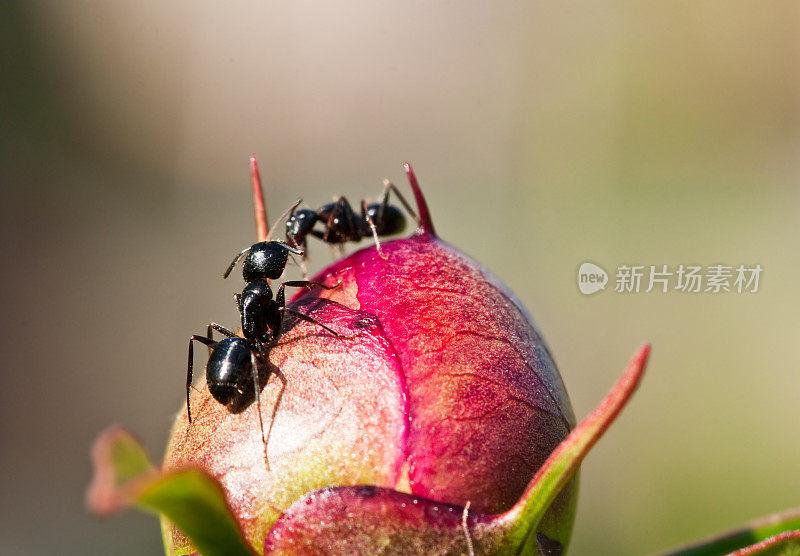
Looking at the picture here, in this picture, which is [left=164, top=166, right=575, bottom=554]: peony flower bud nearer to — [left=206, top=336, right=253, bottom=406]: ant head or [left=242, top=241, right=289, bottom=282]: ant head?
[left=206, top=336, right=253, bottom=406]: ant head

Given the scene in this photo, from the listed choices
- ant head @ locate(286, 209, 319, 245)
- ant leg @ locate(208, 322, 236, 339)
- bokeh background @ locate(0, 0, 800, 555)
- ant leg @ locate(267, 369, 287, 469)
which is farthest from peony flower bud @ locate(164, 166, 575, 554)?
bokeh background @ locate(0, 0, 800, 555)

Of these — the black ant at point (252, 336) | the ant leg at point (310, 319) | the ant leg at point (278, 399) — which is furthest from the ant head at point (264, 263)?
the ant leg at point (278, 399)

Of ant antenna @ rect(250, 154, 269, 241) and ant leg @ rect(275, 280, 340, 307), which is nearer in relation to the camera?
ant leg @ rect(275, 280, 340, 307)

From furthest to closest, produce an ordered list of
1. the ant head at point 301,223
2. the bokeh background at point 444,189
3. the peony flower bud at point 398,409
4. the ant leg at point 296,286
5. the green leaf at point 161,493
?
the bokeh background at point 444,189 < the ant head at point 301,223 < the ant leg at point 296,286 < the peony flower bud at point 398,409 < the green leaf at point 161,493

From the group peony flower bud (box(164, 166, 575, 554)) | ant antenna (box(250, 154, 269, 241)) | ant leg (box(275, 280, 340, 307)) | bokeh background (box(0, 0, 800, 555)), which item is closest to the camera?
peony flower bud (box(164, 166, 575, 554))

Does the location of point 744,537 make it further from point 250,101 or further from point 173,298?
point 250,101

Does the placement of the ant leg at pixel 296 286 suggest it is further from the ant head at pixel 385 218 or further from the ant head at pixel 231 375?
the ant head at pixel 385 218

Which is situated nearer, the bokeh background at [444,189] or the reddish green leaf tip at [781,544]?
the reddish green leaf tip at [781,544]

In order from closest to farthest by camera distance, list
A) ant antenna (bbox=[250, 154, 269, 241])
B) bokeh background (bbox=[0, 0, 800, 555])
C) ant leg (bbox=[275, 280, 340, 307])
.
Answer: ant leg (bbox=[275, 280, 340, 307]), ant antenna (bbox=[250, 154, 269, 241]), bokeh background (bbox=[0, 0, 800, 555])
